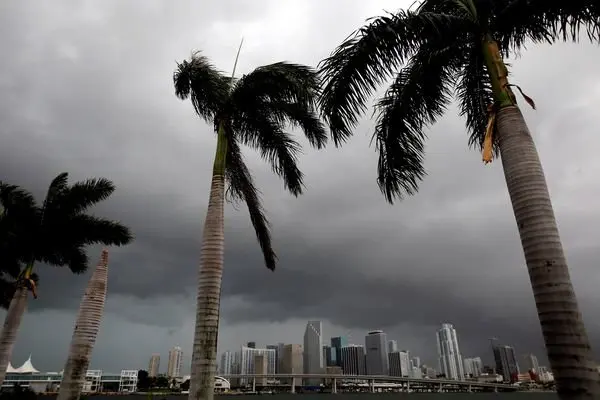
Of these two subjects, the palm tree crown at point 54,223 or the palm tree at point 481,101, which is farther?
the palm tree crown at point 54,223

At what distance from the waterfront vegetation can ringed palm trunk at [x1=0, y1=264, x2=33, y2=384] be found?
30.1 feet

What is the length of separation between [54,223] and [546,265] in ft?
63.9

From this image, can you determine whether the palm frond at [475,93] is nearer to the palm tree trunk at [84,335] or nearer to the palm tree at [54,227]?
the palm tree trunk at [84,335]

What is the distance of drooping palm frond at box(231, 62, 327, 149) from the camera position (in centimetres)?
1073

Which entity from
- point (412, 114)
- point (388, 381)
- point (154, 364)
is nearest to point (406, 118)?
point (412, 114)

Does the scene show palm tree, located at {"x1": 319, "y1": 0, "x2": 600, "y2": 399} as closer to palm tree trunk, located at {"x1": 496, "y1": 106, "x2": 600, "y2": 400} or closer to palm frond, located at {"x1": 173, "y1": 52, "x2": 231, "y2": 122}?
palm tree trunk, located at {"x1": 496, "y1": 106, "x2": 600, "y2": 400}

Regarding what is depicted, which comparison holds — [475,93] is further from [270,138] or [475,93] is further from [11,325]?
[11,325]

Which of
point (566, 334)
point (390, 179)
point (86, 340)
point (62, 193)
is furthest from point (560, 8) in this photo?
point (62, 193)

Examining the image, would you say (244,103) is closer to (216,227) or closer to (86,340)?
(216,227)

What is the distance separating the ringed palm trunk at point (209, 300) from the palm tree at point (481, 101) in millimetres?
3917

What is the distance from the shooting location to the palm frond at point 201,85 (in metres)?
11.2

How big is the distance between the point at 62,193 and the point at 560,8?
19558mm

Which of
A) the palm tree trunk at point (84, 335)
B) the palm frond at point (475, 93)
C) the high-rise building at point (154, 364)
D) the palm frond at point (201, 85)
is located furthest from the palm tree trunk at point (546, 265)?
the high-rise building at point (154, 364)

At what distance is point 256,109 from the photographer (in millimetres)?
11445
